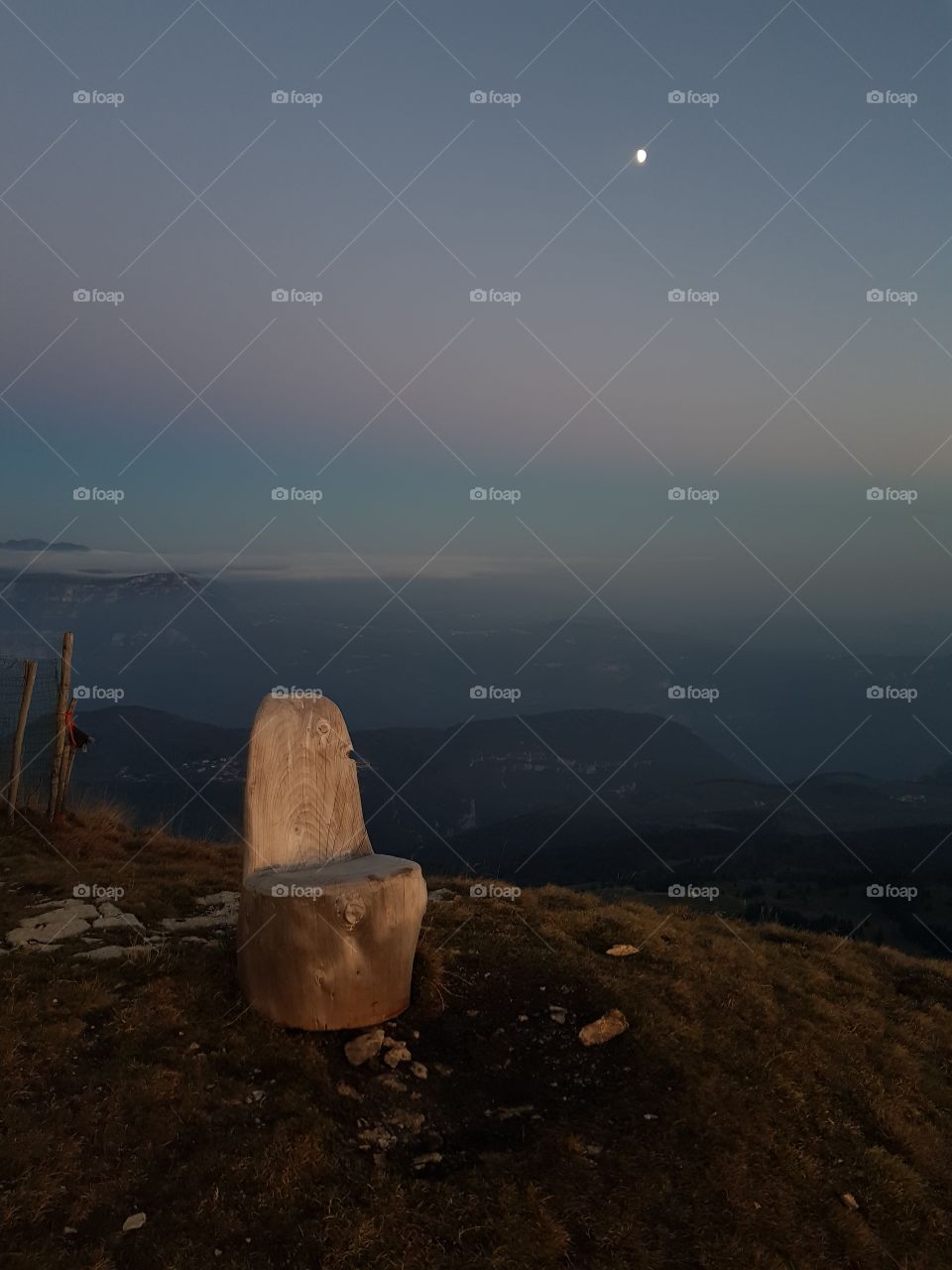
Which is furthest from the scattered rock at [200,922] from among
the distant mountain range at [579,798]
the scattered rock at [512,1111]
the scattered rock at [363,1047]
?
the distant mountain range at [579,798]

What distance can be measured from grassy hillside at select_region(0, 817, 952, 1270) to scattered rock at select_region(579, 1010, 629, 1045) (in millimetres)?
114

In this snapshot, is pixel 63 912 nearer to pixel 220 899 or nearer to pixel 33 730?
pixel 220 899

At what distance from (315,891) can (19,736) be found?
860 centimetres

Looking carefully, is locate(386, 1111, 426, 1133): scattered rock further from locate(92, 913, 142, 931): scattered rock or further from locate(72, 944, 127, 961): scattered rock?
locate(92, 913, 142, 931): scattered rock

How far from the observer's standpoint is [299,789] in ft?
22.3

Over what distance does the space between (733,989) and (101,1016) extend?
225 inches

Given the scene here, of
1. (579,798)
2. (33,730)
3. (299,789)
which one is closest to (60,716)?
(33,730)

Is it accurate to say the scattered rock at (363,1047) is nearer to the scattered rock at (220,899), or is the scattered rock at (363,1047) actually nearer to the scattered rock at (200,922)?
the scattered rock at (200,922)

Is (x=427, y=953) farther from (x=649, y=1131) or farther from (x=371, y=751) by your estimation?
(x=371, y=751)

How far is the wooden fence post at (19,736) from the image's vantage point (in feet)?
37.9

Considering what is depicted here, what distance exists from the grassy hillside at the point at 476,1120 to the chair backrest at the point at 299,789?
1128 millimetres

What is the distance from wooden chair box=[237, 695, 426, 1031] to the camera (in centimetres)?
576

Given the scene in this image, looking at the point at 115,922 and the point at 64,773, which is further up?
the point at 64,773

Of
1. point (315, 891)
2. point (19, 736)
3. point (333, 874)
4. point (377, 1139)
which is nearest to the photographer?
point (377, 1139)
